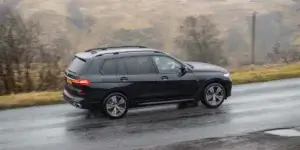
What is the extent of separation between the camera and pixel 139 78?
1316 centimetres

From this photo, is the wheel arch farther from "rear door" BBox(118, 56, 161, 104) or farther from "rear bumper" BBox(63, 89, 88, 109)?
"rear bumper" BBox(63, 89, 88, 109)

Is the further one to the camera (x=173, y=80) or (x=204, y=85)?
(x=204, y=85)

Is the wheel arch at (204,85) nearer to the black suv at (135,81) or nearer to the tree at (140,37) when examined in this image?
the black suv at (135,81)

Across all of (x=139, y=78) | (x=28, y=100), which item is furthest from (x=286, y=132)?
(x=28, y=100)

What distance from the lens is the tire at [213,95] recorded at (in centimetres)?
1395

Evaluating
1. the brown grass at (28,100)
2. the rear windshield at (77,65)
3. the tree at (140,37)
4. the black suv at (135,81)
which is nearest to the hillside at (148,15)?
the tree at (140,37)

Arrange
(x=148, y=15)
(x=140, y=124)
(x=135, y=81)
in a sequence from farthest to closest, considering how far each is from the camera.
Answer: (x=148, y=15)
(x=135, y=81)
(x=140, y=124)

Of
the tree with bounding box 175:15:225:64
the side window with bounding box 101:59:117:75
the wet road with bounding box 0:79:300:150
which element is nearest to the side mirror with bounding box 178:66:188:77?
the wet road with bounding box 0:79:300:150

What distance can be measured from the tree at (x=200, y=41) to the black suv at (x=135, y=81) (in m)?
33.1

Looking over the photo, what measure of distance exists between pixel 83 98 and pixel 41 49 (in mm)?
14814

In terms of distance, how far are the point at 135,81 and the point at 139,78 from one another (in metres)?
0.15


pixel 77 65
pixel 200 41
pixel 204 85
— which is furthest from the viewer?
pixel 200 41

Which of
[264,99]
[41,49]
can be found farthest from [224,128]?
[41,49]

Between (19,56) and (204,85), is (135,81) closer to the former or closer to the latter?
(204,85)
